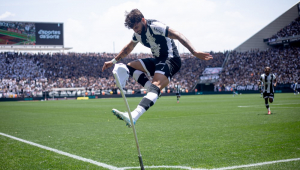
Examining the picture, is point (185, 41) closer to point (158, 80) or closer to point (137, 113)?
point (158, 80)

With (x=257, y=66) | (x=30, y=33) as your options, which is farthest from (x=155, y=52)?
(x=30, y=33)

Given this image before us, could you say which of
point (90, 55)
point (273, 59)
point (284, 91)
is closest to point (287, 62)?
point (273, 59)

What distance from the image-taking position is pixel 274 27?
199ft

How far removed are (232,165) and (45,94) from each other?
44.1m

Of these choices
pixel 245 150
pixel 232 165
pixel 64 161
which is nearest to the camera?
pixel 232 165

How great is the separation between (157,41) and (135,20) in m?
0.61

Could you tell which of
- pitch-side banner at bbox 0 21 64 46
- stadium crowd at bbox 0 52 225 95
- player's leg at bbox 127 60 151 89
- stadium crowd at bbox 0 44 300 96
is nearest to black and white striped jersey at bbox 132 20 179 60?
player's leg at bbox 127 60 151 89

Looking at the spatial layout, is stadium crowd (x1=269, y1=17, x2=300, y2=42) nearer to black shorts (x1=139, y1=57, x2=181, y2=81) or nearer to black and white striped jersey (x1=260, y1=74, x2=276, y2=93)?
black and white striped jersey (x1=260, y1=74, x2=276, y2=93)

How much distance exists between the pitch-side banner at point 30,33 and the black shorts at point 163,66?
2086 inches

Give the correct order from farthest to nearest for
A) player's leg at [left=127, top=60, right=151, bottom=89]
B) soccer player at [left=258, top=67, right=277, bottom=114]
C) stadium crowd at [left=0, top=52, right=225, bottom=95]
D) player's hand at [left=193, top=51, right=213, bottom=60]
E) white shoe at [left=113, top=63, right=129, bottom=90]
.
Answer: stadium crowd at [left=0, top=52, right=225, bottom=95]
soccer player at [left=258, top=67, right=277, bottom=114]
player's leg at [left=127, top=60, right=151, bottom=89]
player's hand at [left=193, top=51, right=213, bottom=60]
white shoe at [left=113, top=63, right=129, bottom=90]

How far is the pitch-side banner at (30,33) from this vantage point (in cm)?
5096

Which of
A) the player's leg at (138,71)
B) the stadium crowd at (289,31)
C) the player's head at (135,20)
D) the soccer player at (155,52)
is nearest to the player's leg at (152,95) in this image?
the soccer player at (155,52)

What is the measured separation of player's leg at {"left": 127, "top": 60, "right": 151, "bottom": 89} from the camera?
500cm

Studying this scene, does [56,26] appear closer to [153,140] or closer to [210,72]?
[210,72]
